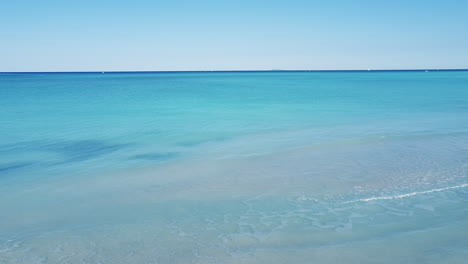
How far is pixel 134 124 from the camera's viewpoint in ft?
74.0

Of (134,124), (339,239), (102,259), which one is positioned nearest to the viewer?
(102,259)

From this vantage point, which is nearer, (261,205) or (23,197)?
(261,205)

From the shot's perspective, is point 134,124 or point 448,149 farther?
point 134,124

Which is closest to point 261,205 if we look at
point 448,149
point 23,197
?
point 23,197

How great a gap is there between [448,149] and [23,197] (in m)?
12.9

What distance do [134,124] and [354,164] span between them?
45.6ft

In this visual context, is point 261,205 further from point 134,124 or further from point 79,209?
point 134,124

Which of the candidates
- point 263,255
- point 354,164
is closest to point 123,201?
point 263,255

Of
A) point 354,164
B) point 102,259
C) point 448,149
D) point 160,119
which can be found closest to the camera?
point 102,259

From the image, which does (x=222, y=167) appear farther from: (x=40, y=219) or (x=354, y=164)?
(x=40, y=219)

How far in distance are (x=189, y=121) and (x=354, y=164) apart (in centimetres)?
1331

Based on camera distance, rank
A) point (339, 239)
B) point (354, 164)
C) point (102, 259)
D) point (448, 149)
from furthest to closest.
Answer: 1. point (448, 149)
2. point (354, 164)
3. point (339, 239)
4. point (102, 259)

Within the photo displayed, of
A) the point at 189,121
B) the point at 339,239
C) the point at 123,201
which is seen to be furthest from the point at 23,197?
the point at 189,121

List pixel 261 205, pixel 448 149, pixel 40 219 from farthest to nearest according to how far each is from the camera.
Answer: pixel 448 149 → pixel 261 205 → pixel 40 219
